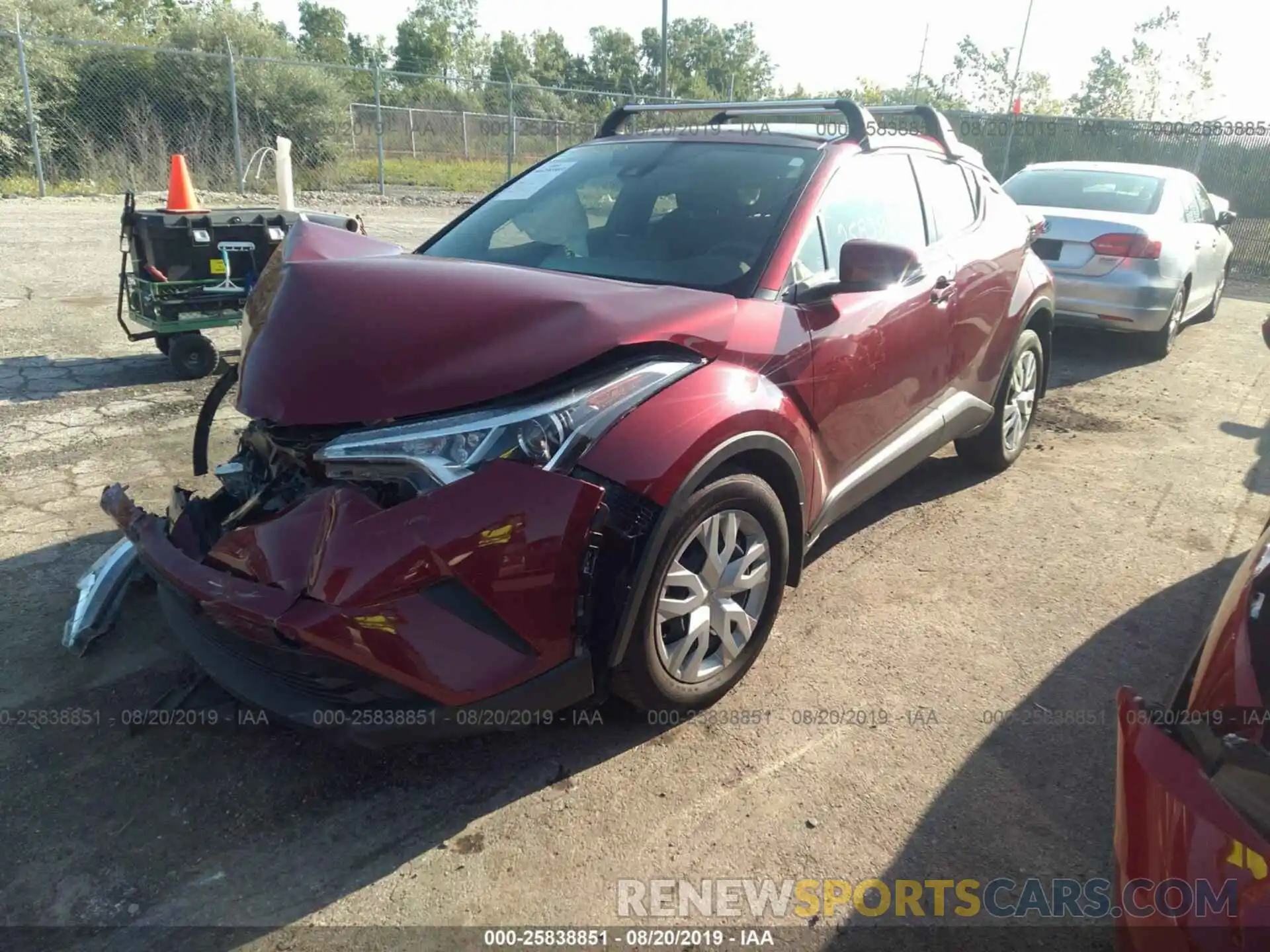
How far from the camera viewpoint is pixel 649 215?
346 cm

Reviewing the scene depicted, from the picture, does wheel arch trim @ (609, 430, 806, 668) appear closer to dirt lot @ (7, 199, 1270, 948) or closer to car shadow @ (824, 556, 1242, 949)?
dirt lot @ (7, 199, 1270, 948)

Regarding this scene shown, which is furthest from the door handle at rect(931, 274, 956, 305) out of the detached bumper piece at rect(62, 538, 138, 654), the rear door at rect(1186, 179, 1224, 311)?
the rear door at rect(1186, 179, 1224, 311)

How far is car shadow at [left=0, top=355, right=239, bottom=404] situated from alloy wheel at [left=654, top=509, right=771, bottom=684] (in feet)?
15.9

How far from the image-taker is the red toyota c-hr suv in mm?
2195

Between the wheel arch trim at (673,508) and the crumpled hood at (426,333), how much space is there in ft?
0.99

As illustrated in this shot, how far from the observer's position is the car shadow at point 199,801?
217 centimetres

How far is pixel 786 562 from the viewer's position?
303cm

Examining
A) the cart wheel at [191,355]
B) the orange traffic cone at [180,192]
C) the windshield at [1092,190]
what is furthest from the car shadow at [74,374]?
the windshield at [1092,190]

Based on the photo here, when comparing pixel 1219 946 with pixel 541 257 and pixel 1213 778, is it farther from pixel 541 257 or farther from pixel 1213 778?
pixel 541 257

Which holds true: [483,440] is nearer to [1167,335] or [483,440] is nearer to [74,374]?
[74,374]

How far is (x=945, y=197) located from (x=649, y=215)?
1.70m

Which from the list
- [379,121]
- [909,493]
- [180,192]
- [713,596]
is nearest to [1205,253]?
[909,493]

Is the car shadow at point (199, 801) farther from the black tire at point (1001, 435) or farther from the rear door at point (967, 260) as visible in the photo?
the black tire at point (1001, 435)

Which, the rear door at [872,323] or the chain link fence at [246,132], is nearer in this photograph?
the rear door at [872,323]
